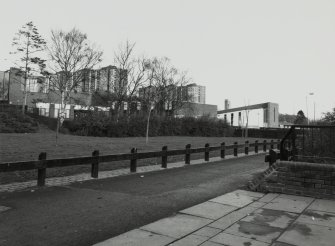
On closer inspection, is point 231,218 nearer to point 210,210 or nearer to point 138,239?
point 210,210

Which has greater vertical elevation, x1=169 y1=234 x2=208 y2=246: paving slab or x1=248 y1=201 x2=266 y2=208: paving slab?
x1=248 y1=201 x2=266 y2=208: paving slab

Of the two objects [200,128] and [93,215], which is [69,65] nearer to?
[200,128]

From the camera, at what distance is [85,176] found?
35.9 feet

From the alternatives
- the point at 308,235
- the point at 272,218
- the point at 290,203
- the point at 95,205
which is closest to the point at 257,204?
the point at 290,203

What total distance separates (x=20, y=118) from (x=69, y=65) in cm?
1154

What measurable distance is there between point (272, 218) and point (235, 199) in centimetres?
169

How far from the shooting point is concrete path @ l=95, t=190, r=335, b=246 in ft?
16.5

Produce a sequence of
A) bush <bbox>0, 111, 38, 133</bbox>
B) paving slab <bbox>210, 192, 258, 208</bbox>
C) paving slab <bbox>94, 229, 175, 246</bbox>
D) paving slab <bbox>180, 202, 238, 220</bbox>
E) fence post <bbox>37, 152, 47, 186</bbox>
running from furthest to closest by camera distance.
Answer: bush <bbox>0, 111, 38, 133</bbox> < fence post <bbox>37, 152, 47, 186</bbox> < paving slab <bbox>210, 192, 258, 208</bbox> < paving slab <bbox>180, 202, 238, 220</bbox> < paving slab <bbox>94, 229, 175, 246</bbox>

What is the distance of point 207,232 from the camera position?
213 inches

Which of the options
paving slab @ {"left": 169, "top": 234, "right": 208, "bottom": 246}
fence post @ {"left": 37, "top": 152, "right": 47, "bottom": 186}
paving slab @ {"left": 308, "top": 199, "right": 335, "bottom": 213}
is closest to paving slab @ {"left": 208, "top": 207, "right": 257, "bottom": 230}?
paving slab @ {"left": 169, "top": 234, "right": 208, "bottom": 246}

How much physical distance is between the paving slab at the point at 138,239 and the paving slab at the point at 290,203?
297 centimetres

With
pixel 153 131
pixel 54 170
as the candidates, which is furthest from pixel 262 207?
pixel 153 131

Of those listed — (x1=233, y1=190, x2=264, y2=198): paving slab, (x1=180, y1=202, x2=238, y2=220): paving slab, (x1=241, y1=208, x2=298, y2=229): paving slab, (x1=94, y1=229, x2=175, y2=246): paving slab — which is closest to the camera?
(x1=94, y1=229, x2=175, y2=246): paving slab

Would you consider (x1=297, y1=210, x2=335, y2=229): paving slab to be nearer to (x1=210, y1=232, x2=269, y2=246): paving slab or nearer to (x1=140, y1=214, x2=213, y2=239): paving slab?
→ (x1=210, y1=232, x2=269, y2=246): paving slab
